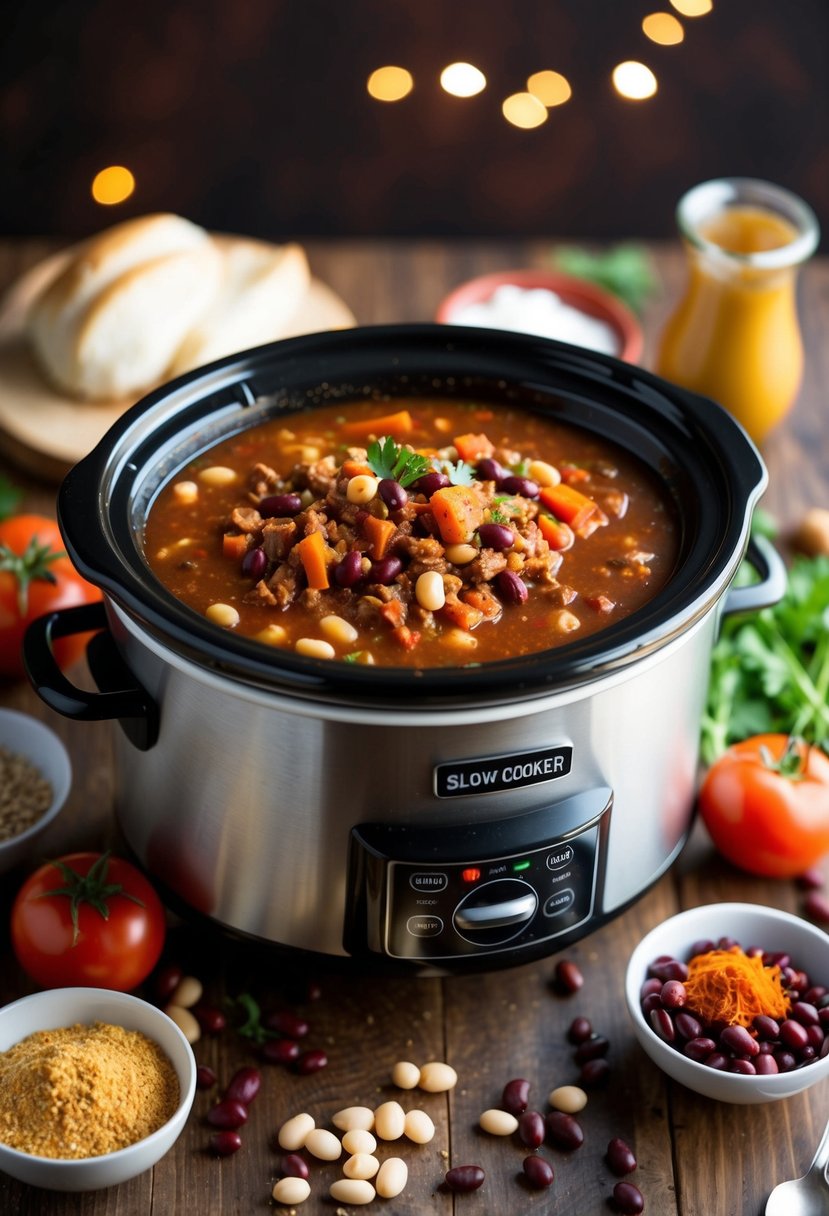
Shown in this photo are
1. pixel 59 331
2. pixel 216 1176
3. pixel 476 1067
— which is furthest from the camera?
pixel 59 331

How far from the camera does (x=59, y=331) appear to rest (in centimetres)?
475

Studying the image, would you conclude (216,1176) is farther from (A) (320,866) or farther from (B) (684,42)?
(B) (684,42)

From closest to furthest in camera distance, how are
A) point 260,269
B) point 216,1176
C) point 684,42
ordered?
point 216,1176 < point 260,269 < point 684,42

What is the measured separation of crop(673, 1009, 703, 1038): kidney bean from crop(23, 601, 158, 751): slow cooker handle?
1.25 metres

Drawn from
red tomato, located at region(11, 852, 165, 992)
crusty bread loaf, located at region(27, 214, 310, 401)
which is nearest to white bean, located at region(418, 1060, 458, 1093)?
red tomato, located at region(11, 852, 165, 992)

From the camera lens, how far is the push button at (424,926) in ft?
9.82

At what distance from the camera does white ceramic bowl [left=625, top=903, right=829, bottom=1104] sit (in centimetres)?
300

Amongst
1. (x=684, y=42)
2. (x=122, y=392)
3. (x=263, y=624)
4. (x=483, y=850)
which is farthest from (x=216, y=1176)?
(x=684, y=42)

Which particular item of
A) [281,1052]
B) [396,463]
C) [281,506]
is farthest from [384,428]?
[281,1052]

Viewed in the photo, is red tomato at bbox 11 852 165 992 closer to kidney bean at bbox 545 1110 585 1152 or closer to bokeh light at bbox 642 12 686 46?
kidney bean at bbox 545 1110 585 1152

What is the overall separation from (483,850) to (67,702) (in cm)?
91

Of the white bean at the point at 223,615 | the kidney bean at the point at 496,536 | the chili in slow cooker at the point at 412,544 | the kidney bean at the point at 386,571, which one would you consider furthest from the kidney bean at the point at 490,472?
the white bean at the point at 223,615

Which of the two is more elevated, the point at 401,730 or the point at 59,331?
the point at 401,730

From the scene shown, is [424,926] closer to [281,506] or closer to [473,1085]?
[473,1085]
